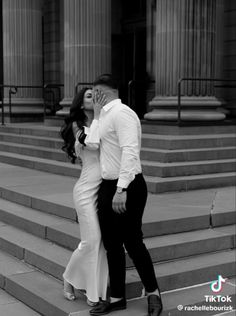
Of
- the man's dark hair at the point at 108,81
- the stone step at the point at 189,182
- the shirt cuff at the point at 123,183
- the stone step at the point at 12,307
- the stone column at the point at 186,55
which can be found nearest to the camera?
the shirt cuff at the point at 123,183

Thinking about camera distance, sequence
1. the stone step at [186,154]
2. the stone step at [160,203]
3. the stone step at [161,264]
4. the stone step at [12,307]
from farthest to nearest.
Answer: the stone step at [186,154], the stone step at [160,203], the stone step at [161,264], the stone step at [12,307]

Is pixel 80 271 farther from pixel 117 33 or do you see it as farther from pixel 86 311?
pixel 117 33

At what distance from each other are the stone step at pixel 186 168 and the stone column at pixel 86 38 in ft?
13.8

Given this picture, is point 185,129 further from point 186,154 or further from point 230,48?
point 230,48

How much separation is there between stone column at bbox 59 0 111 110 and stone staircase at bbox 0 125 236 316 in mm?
4504

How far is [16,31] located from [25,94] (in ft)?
5.82

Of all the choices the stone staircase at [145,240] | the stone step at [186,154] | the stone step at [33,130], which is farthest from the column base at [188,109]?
the stone step at [33,130]

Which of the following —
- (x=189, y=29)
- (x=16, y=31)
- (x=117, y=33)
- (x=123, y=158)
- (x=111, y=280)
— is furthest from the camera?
(x=117, y=33)

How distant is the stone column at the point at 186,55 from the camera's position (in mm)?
10531

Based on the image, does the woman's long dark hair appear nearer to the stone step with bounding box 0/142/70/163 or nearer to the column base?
the stone step with bounding box 0/142/70/163

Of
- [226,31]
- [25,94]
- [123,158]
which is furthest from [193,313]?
[25,94]

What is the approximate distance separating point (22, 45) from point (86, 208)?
38.6 feet

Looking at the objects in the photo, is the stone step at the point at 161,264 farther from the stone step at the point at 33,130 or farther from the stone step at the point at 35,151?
the stone step at the point at 33,130

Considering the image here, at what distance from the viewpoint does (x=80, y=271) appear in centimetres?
472
